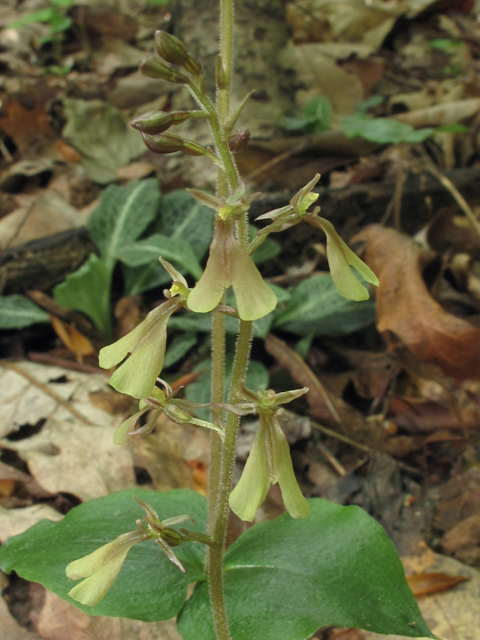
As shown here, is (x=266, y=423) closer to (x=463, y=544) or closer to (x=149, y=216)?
(x=463, y=544)

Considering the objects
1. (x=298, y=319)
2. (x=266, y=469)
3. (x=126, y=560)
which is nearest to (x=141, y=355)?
(x=266, y=469)

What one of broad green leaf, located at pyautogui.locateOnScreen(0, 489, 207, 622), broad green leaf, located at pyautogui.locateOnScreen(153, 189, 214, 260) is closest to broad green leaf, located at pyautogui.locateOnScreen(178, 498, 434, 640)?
broad green leaf, located at pyautogui.locateOnScreen(0, 489, 207, 622)

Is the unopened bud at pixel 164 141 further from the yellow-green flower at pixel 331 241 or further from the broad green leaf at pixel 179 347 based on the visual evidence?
the broad green leaf at pixel 179 347

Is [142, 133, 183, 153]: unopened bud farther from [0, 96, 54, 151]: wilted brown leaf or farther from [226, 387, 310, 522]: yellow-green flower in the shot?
[0, 96, 54, 151]: wilted brown leaf

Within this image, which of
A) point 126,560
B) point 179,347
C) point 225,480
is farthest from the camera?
point 179,347

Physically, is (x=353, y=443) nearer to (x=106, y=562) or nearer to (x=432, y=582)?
(x=432, y=582)

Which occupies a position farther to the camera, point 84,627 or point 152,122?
point 84,627
